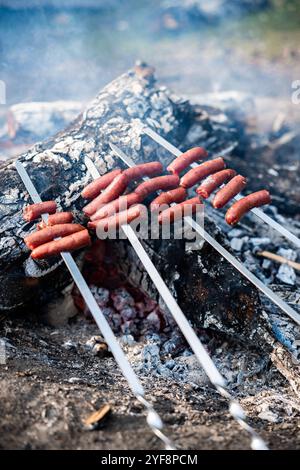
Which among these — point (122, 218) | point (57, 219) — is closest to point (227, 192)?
point (122, 218)

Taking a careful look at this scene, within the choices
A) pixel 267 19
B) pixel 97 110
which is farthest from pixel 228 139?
pixel 267 19

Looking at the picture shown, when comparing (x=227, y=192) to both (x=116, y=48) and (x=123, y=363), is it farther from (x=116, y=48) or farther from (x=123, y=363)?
(x=116, y=48)

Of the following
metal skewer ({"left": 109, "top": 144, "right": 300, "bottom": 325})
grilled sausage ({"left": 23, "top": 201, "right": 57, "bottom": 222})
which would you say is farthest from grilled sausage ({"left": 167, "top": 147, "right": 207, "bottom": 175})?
grilled sausage ({"left": 23, "top": 201, "right": 57, "bottom": 222})

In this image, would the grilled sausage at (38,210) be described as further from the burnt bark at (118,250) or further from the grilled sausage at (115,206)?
the grilled sausage at (115,206)
